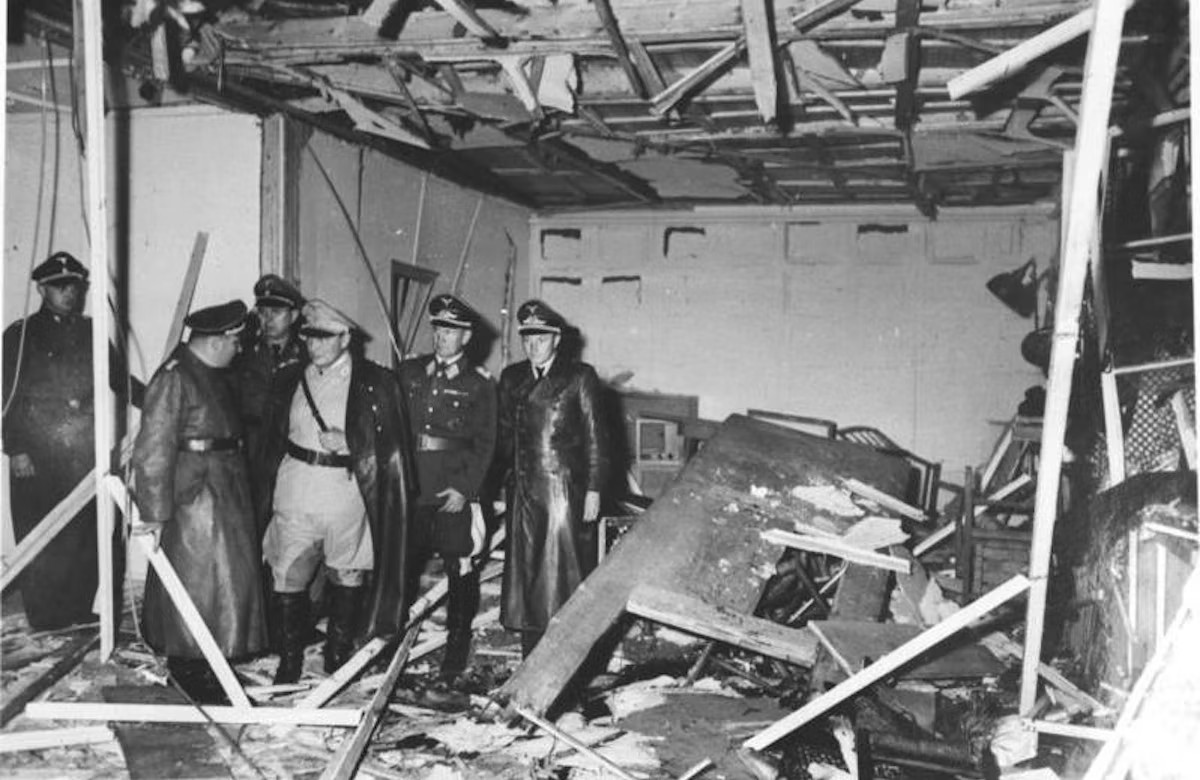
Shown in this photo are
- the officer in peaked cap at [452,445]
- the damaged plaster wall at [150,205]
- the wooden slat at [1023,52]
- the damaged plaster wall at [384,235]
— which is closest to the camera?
the wooden slat at [1023,52]

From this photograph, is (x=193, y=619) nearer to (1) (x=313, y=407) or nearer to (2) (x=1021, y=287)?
(1) (x=313, y=407)

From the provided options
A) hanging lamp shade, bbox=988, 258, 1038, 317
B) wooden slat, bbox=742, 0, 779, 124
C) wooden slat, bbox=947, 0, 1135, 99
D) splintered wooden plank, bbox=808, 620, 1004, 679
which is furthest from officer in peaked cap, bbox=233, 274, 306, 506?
hanging lamp shade, bbox=988, 258, 1038, 317

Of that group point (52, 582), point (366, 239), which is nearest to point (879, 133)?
point (366, 239)

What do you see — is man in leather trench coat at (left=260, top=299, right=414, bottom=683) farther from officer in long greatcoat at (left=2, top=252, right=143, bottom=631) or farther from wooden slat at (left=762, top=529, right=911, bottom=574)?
wooden slat at (left=762, top=529, right=911, bottom=574)

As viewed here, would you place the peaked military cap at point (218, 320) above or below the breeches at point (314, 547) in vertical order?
above

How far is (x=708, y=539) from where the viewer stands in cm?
570

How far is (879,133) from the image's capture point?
6.73m

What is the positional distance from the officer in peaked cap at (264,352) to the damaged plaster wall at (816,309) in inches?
227

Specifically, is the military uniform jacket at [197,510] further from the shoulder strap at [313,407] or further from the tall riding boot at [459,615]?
the tall riding boot at [459,615]

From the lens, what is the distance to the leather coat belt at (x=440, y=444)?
5680 mm

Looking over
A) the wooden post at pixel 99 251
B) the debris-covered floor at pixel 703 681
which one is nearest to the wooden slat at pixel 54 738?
the debris-covered floor at pixel 703 681

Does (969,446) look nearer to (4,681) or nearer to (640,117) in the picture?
(640,117)

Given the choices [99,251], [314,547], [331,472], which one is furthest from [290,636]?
[99,251]

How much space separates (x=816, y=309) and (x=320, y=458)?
7.22m
